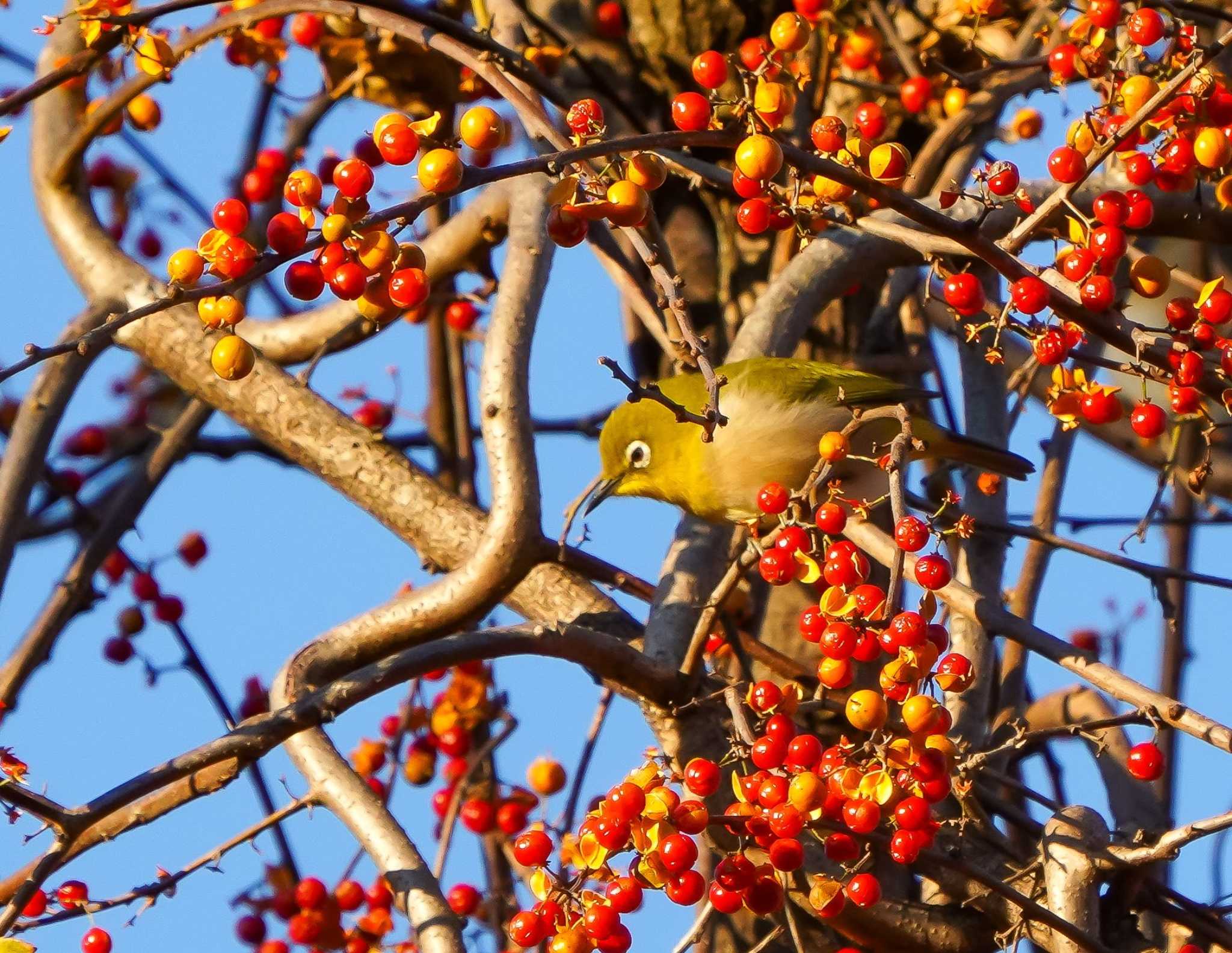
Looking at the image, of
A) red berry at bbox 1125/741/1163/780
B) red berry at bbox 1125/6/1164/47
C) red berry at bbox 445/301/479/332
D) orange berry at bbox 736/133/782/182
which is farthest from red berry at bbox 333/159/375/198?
red berry at bbox 445/301/479/332

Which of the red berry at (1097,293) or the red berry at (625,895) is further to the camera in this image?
the red berry at (625,895)

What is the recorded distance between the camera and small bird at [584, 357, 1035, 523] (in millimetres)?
4340

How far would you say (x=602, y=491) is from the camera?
4.72m

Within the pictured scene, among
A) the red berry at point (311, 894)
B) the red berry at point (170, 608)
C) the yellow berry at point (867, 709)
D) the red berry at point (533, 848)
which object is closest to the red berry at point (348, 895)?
the red berry at point (311, 894)

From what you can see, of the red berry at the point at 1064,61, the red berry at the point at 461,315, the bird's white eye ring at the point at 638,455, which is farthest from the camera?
the red berry at the point at 461,315

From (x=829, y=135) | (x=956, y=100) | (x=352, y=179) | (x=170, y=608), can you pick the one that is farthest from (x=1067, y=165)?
(x=170, y=608)

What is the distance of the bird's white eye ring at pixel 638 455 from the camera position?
461 cm

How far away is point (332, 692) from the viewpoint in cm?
272

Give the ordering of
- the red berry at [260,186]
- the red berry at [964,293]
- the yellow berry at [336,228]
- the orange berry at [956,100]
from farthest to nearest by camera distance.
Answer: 1. the red berry at [260,186]
2. the orange berry at [956,100]
3. the red berry at [964,293]
4. the yellow berry at [336,228]

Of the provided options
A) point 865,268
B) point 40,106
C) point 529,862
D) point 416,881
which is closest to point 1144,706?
Answer: point 529,862

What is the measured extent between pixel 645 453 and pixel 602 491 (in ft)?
0.71

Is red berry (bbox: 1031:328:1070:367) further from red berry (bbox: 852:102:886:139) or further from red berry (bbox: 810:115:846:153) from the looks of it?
red berry (bbox: 852:102:886:139)

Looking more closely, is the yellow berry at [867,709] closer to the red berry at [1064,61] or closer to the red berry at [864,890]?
the red berry at [864,890]

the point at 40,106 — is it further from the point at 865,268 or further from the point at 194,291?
the point at 194,291
